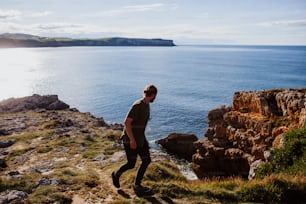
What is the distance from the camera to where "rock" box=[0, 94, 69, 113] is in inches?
2199

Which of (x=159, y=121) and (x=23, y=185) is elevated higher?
(x=23, y=185)

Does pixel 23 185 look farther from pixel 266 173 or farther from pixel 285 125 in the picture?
pixel 285 125

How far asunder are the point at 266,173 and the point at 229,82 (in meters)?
102

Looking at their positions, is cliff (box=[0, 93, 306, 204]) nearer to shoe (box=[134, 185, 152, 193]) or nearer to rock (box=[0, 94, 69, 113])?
shoe (box=[134, 185, 152, 193])

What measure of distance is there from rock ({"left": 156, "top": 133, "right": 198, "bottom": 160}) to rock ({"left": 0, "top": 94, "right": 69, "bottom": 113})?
20.2 metres

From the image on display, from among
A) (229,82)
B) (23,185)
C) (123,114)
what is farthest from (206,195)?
(229,82)

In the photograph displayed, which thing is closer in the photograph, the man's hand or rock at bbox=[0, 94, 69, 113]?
the man's hand

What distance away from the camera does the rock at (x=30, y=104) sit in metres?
55.8

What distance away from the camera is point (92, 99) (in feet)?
300

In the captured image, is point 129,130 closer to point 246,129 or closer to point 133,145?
point 133,145

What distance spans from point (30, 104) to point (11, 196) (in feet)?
162

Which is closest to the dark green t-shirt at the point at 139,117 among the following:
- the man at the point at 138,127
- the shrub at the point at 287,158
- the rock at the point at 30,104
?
the man at the point at 138,127

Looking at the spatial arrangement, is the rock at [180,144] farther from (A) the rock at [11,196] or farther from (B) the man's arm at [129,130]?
(B) the man's arm at [129,130]

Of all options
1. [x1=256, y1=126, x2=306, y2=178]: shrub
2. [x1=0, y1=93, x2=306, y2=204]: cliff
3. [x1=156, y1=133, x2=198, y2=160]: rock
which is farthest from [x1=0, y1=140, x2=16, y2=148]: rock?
[x1=156, y1=133, x2=198, y2=160]: rock
